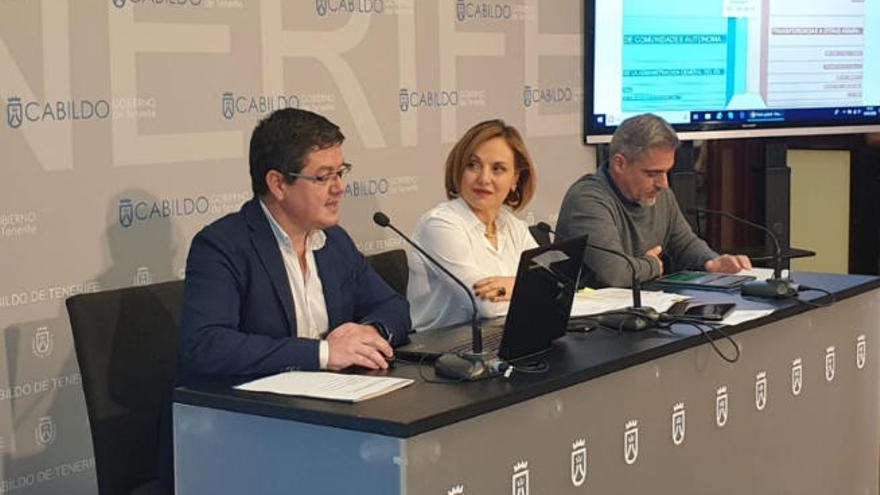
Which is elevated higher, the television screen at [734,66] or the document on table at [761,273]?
the television screen at [734,66]

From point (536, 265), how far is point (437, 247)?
92cm

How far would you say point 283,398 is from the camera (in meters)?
2.66

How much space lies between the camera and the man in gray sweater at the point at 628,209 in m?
4.30

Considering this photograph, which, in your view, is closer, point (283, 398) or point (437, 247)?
point (283, 398)

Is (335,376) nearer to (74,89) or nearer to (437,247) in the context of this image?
(437,247)

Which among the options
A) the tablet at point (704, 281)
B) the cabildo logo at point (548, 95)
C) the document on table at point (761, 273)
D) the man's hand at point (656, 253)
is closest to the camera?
the tablet at point (704, 281)

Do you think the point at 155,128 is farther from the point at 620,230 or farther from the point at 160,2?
the point at 620,230

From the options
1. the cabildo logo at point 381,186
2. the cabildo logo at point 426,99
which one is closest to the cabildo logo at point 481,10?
the cabildo logo at point 426,99

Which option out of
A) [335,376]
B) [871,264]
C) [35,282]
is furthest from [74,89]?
[871,264]

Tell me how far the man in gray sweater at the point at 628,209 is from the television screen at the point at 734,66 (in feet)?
2.63

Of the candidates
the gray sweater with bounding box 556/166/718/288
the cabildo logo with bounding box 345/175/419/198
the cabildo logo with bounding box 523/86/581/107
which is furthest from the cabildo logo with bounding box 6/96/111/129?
the cabildo logo with bounding box 523/86/581/107

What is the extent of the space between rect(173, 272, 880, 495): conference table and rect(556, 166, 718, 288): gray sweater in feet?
1.07

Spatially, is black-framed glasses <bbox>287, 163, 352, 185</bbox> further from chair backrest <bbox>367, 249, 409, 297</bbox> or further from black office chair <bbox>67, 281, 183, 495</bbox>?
chair backrest <bbox>367, 249, 409, 297</bbox>

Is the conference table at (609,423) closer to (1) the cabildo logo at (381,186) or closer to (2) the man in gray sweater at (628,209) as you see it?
(2) the man in gray sweater at (628,209)
